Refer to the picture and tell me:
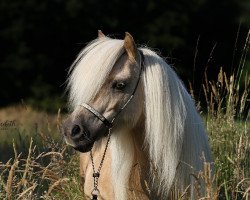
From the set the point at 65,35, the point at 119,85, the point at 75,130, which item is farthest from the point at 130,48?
the point at 65,35

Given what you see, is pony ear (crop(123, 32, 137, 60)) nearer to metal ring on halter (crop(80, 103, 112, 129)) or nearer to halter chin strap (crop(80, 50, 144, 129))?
halter chin strap (crop(80, 50, 144, 129))

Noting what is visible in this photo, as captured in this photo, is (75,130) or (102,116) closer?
(75,130)

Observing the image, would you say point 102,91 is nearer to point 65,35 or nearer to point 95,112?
point 95,112

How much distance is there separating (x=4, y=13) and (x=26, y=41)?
119 cm

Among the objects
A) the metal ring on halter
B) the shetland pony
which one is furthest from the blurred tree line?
the metal ring on halter

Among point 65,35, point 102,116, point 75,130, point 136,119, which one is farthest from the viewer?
point 65,35

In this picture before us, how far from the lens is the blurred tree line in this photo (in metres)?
24.5

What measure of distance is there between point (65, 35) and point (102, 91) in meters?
20.9

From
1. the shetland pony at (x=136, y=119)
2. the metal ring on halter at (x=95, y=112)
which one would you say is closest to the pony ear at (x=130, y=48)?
the shetland pony at (x=136, y=119)

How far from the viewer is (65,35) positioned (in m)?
25.5

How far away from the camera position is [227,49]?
27953 mm

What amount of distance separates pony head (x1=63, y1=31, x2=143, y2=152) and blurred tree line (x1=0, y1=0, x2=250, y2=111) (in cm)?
1767

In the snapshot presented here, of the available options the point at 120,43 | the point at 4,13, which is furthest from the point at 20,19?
the point at 120,43

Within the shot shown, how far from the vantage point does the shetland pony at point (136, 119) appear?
472 centimetres
